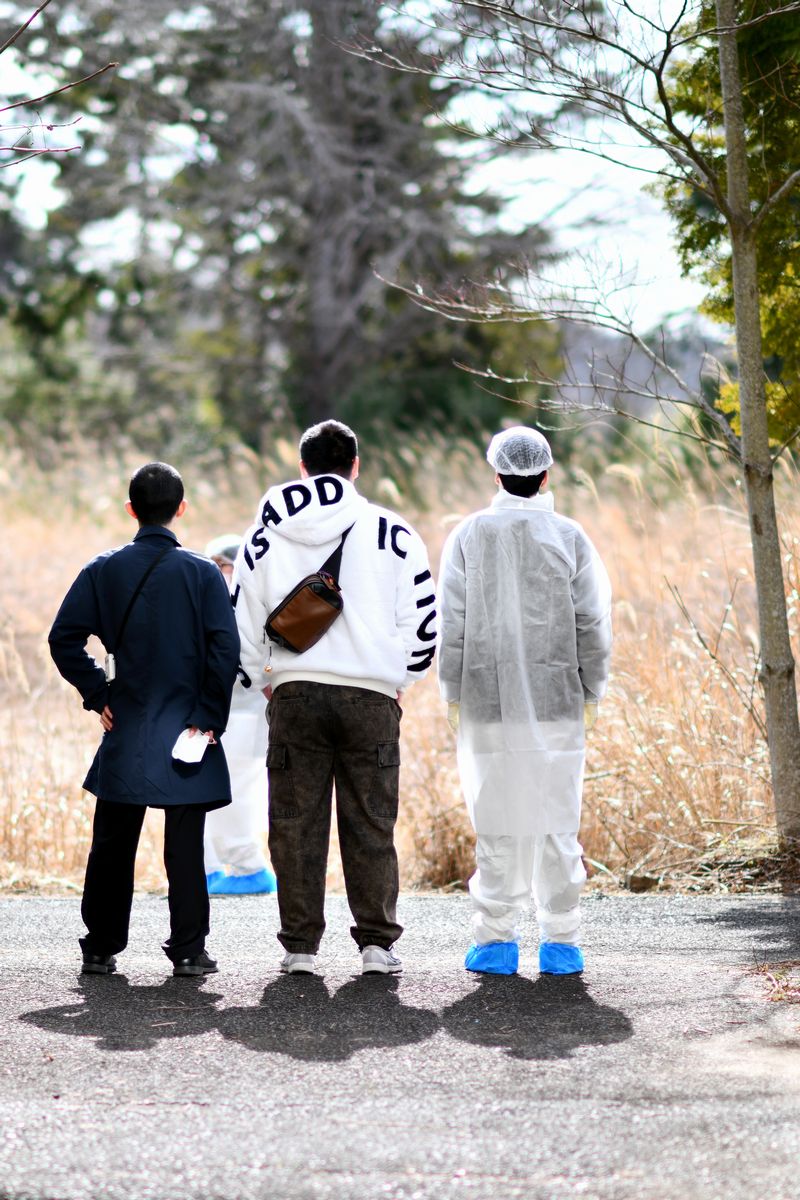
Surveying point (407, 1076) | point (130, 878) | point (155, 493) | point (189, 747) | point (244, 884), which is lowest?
point (407, 1076)

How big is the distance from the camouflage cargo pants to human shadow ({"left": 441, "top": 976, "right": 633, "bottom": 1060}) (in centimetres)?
50

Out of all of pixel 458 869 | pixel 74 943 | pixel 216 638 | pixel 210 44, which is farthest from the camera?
pixel 210 44

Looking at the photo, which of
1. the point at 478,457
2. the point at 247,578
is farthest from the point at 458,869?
the point at 478,457

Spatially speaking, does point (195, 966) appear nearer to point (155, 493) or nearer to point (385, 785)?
point (385, 785)

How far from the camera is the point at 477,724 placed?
16.8ft

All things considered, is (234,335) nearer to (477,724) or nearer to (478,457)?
(478,457)

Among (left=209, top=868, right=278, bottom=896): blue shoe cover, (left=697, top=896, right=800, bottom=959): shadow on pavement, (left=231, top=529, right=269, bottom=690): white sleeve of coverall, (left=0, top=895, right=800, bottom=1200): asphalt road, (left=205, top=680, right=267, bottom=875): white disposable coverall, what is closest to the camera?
(left=0, top=895, right=800, bottom=1200): asphalt road

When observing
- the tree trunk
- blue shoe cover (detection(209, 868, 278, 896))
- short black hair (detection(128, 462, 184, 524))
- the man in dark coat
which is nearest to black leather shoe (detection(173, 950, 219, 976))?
the man in dark coat

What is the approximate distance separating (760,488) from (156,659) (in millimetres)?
3054

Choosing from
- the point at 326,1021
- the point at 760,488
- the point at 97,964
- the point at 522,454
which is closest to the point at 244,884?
the point at 97,964

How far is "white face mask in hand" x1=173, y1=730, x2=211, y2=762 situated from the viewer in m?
4.98

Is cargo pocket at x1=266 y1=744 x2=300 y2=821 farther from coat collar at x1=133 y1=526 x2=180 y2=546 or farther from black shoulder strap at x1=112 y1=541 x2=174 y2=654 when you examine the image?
coat collar at x1=133 y1=526 x2=180 y2=546

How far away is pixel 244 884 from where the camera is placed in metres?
7.05

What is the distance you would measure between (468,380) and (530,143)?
1361cm
